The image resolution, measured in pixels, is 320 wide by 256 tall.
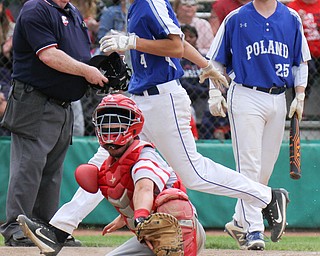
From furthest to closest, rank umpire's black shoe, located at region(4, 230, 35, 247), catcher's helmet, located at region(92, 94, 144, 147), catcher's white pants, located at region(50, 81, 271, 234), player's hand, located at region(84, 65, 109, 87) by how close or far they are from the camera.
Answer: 1. umpire's black shoe, located at region(4, 230, 35, 247)
2. player's hand, located at region(84, 65, 109, 87)
3. catcher's white pants, located at region(50, 81, 271, 234)
4. catcher's helmet, located at region(92, 94, 144, 147)

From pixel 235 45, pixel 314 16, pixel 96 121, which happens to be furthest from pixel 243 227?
pixel 314 16

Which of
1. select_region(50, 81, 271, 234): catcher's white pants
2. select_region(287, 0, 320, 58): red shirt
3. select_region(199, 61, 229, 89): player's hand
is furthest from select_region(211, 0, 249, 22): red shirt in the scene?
select_region(50, 81, 271, 234): catcher's white pants

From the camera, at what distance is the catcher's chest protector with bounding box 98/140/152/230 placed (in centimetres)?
417

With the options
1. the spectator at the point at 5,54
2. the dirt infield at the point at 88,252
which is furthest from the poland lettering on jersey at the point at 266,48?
the spectator at the point at 5,54

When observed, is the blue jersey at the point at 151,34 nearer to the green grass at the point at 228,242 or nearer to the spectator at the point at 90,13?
the green grass at the point at 228,242

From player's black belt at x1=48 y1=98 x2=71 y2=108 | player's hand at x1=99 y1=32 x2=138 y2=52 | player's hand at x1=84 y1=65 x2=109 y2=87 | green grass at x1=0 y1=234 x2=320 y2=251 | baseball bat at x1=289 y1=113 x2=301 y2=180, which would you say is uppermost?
player's hand at x1=99 y1=32 x2=138 y2=52

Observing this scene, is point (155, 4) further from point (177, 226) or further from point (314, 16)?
point (314, 16)

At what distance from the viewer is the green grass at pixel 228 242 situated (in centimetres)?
650

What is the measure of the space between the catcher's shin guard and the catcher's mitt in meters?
0.14

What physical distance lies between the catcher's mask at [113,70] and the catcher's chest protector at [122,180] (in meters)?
1.87

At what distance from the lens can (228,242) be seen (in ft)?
23.3

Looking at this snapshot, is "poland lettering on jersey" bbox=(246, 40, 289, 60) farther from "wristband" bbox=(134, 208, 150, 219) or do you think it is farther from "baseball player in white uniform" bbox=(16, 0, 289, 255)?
"wristband" bbox=(134, 208, 150, 219)

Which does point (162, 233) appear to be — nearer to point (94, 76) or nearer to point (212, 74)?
point (94, 76)

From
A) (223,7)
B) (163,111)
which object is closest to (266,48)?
(163,111)
